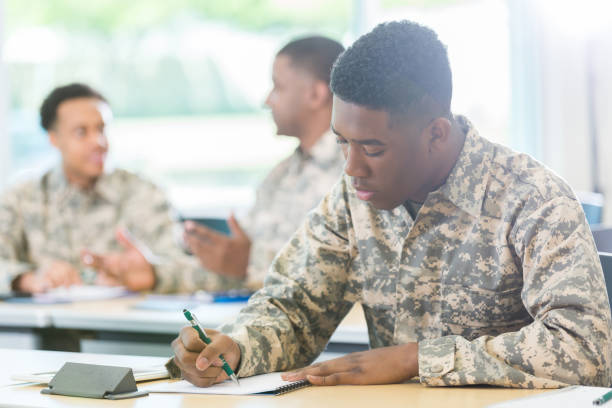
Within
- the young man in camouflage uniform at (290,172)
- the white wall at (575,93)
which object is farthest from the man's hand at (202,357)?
the white wall at (575,93)

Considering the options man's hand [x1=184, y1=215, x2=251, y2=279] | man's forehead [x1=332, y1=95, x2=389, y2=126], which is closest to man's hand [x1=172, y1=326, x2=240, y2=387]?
man's forehead [x1=332, y1=95, x2=389, y2=126]

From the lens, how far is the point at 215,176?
4.66 metres

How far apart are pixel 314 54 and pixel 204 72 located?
6.08 ft

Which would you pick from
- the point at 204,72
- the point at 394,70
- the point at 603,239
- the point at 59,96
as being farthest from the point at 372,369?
the point at 204,72

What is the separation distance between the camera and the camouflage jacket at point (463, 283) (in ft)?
4.61

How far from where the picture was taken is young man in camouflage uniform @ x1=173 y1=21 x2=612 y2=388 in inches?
55.8

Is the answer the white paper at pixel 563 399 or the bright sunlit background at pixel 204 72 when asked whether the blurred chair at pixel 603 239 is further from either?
the bright sunlit background at pixel 204 72

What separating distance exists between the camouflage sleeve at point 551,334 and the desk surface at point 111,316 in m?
0.82

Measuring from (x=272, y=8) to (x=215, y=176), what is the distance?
3.18 ft

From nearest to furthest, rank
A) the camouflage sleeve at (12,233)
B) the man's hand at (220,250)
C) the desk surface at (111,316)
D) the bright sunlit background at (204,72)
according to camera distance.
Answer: the desk surface at (111,316) < the man's hand at (220,250) < the camouflage sleeve at (12,233) < the bright sunlit background at (204,72)

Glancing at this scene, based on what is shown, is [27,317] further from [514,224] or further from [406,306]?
[514,224]

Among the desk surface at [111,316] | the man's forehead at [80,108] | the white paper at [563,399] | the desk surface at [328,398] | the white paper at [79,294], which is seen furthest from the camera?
the man's forehead at [80,108]

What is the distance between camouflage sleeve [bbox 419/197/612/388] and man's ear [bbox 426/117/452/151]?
8.9 inches

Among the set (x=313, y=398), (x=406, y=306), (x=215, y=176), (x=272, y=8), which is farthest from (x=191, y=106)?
(x=313, y=398)
